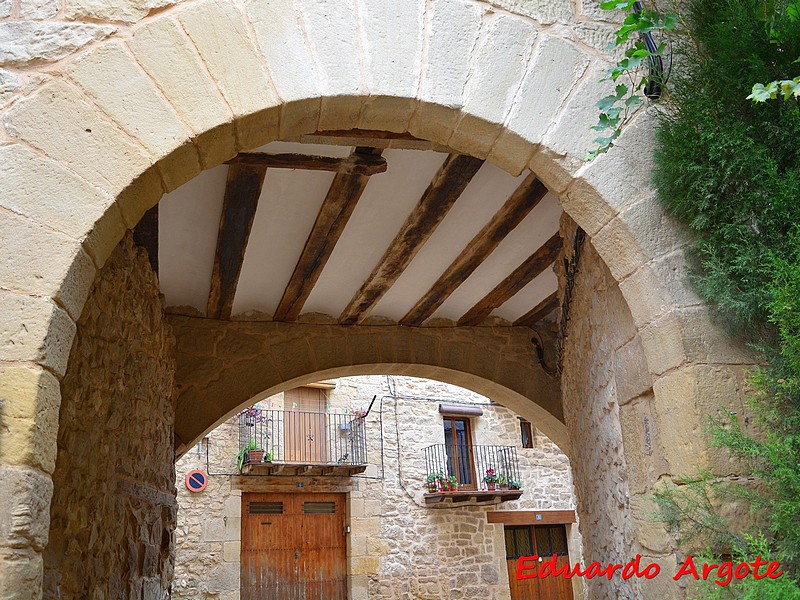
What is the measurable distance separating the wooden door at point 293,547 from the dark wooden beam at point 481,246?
4.50m

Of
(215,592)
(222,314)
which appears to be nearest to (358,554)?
(215,592)

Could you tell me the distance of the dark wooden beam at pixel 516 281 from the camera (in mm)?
4221

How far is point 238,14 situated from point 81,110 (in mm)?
503

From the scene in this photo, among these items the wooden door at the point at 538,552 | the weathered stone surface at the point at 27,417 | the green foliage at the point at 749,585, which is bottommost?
the wooden door at the point at 538,552

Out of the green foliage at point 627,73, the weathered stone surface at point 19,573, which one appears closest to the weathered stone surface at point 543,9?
the green foliage at point 627,73

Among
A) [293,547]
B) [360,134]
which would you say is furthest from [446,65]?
[293,547]

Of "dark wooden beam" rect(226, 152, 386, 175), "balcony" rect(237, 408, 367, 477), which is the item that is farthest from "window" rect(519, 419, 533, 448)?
"dark wooden beam" rect(226, 152, 386, 175)

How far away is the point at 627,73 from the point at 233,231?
215 centimetres

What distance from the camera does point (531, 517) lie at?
10.0m

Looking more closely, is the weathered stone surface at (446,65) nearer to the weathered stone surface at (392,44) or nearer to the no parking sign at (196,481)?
the weathered stone surface at (392,44)

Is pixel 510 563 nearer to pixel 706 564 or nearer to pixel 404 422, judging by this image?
pixel 404 422

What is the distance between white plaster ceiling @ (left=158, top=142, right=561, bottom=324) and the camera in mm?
3404

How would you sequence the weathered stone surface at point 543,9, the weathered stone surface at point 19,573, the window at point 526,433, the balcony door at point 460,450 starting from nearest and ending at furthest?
the weathered stone surface at point 19,573 < the weathered stone surface at point 543,9 < the balcony door at point 460,450 < the window at point 526,433

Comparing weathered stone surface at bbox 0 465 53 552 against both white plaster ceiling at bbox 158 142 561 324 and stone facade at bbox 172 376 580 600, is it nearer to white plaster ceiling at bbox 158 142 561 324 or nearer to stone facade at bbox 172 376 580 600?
white plaster ceiling at bbox 158 142 561 324
